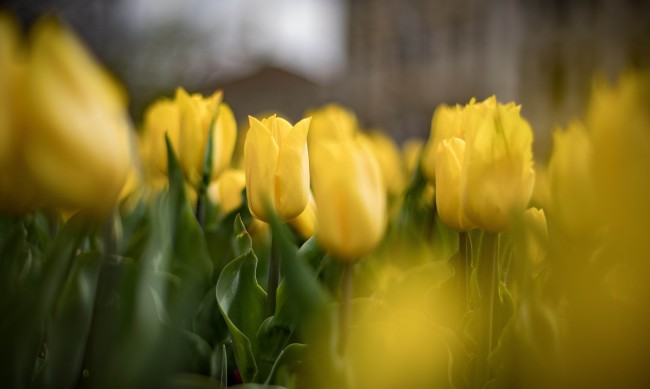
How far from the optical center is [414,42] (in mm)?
12016

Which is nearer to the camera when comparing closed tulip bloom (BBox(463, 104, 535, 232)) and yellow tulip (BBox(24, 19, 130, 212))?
yellow tulip (BBox(24, 19, 130, 212))

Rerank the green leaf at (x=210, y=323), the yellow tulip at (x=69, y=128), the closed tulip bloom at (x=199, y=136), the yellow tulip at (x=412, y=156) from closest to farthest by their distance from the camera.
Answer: the yellow tulip at (x=69, y=128), the green leaf at (x=210, y=323), the closed tulip bloom at (x=199, y=136), the yellow tulip at (x=412, y=156)

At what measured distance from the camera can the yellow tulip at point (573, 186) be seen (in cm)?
35

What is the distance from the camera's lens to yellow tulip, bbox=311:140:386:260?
0.30 meters

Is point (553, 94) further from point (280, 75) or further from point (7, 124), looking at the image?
point (7, 124)

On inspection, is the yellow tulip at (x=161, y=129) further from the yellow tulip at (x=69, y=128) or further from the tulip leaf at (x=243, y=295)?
the yellow tulip at (x=69, y=128)

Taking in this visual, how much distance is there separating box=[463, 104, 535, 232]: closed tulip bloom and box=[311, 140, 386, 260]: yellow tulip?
9cm

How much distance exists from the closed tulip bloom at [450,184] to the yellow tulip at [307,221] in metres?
0.14

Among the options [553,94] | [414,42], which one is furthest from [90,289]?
[414,42]

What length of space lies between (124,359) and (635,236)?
240 millimetres

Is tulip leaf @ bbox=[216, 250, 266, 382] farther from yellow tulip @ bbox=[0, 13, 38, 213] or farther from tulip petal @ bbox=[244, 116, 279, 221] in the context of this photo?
yellow tulip @ bbox=[0, 13, 38, 213]

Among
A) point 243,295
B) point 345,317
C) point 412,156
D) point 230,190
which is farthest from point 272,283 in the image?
point 412,156

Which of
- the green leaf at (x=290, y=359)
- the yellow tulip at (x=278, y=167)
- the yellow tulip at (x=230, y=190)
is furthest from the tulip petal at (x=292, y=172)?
the yellow tulip at (x=230, y=190)

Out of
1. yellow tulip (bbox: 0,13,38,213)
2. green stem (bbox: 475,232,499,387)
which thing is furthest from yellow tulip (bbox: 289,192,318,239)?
yellow tulip (bbox: 0,13,38,213)
